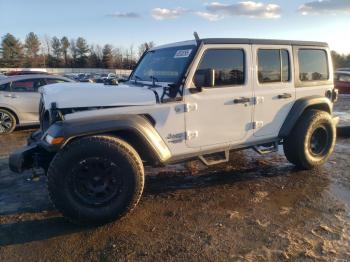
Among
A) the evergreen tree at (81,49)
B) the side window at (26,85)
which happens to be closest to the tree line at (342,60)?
the side window at (26,85)

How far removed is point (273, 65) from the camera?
210 inches

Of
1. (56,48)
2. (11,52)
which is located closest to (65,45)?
(56,48)

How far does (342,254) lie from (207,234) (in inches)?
50.2

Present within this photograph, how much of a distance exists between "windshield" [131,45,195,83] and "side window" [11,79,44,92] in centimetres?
507

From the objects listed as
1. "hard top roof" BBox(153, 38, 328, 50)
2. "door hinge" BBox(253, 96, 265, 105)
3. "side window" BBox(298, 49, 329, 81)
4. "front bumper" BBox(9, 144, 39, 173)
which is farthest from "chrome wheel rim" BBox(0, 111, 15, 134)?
"side window" BBox(298, 49, 329, 81)

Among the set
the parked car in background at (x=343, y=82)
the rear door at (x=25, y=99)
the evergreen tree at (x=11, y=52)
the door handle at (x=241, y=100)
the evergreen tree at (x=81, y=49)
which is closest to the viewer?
the door handle at (x=241, y=100)

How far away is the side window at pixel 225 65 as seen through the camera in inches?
184

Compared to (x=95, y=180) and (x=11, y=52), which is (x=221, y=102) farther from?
(x=11, y=52)

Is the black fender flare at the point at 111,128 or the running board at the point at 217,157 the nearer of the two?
the black fender flare at the point at 111,128

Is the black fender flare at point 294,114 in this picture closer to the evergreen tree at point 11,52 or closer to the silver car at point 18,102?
the silver car at point 18,102

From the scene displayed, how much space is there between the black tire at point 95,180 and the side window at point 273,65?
2306 mm

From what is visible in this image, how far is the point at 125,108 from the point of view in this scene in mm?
4133

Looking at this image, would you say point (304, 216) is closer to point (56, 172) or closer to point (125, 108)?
point (125, 108)

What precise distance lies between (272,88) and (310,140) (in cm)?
126
